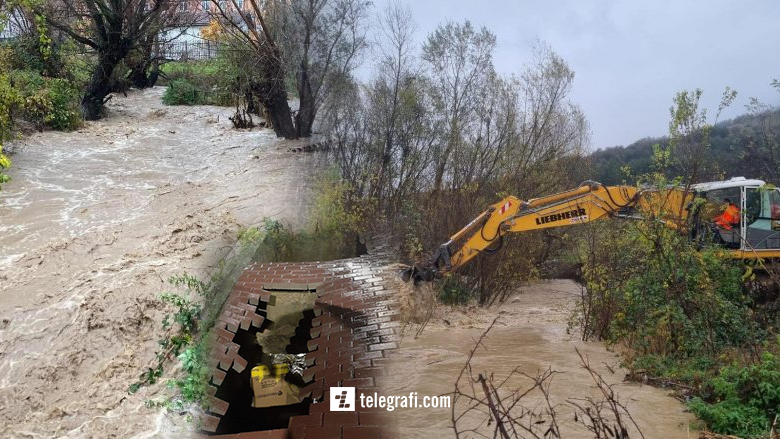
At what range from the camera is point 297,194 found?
7.76 m

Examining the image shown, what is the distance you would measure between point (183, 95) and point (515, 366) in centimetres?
1462

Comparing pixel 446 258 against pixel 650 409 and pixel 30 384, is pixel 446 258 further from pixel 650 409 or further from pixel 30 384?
pixel 30 384

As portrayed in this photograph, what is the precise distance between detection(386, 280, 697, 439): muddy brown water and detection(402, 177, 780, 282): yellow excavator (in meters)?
1.43

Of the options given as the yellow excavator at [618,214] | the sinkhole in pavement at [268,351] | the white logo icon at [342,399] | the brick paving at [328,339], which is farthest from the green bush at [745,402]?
the sinkhole in pavement at [268,351]

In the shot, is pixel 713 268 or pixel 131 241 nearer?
pixel 131 241

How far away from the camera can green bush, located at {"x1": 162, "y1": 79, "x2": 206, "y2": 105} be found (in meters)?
19.0

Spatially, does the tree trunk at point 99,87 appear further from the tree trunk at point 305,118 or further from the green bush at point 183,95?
the tree trunk at point 305,118

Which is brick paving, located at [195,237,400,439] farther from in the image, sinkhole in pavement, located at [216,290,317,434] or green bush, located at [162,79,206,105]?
green bush, located at [162,79,206,105]

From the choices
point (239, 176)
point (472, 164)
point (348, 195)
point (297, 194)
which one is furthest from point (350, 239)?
point (472, 164)

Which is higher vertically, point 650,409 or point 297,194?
point 297,194

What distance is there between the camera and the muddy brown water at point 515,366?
20.2 ft

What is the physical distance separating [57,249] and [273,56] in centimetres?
530

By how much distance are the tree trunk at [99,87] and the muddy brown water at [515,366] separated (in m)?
11.4

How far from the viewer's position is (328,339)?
4.09 metres
